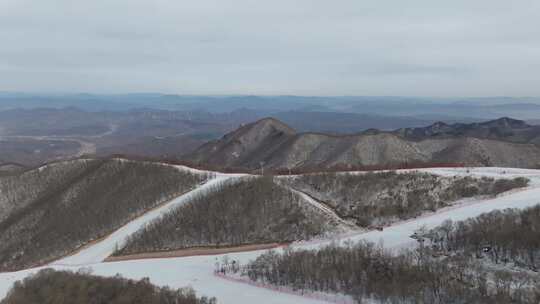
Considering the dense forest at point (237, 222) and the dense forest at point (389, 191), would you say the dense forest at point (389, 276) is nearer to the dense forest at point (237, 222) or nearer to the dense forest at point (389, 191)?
the dense forest at point (237, 222)

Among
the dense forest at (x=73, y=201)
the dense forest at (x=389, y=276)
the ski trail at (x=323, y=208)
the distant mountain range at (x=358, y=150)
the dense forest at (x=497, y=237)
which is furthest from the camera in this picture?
the distant mountain range at (x=358, y=150)

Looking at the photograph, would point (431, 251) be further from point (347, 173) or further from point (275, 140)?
point (275, 140)

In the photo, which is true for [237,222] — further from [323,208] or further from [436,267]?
[436,267]

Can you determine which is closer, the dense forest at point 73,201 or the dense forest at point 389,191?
the dense forest at point 389,191

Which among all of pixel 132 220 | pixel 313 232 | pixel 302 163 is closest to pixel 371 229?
pixel 313 232

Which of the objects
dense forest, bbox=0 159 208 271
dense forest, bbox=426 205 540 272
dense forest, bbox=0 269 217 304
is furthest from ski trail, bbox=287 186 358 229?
dense forest, bbox=0 269 217 304

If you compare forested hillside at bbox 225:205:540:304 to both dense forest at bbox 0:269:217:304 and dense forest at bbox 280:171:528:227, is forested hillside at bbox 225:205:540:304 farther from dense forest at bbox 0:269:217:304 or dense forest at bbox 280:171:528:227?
dense forest at bbox 280:171:528:227

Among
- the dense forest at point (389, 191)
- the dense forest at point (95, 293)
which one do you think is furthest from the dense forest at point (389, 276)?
the dense forest at point (389, 191)
